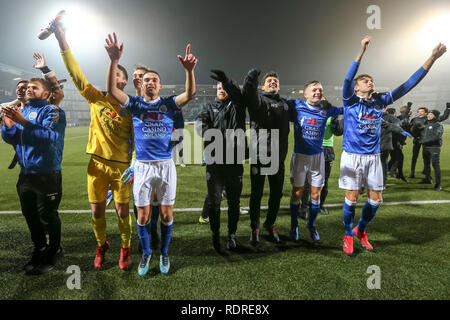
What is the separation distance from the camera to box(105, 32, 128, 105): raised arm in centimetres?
233

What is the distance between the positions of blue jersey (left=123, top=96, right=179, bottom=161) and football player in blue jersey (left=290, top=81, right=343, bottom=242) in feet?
5.92

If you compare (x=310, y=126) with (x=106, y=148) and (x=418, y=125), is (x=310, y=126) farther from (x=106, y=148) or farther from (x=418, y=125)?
(x=418, y=125)

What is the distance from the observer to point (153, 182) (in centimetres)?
264

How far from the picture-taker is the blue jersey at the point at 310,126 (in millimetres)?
3385

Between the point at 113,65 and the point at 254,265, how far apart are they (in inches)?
104

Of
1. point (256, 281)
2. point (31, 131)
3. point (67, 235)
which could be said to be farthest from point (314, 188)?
point (67, 235)

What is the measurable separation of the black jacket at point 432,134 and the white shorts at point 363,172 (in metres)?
5.13

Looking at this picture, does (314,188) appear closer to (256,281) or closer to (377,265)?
(377,265)

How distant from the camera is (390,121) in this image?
6293 millimetres

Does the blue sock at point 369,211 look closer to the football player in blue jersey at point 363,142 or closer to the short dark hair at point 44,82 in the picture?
the football player in blue jersey at point 363,142

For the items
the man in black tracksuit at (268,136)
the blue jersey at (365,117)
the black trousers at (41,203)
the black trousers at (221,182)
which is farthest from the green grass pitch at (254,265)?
the blue jersey at (365,117)

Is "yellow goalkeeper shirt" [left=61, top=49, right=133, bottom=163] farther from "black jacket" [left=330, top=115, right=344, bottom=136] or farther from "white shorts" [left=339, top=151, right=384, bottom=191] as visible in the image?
"black jacket" [left=330, top=115, right=344, bottom=136]

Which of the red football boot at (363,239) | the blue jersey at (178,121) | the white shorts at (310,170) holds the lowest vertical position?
the red football boot at (363,239)
